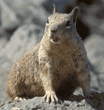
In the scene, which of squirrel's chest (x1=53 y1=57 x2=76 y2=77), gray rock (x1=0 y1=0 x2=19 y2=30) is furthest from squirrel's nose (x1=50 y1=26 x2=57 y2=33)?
gray rock (x1=0 y1=0 x2=19 y2=30)

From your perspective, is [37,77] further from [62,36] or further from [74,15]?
[74,15]

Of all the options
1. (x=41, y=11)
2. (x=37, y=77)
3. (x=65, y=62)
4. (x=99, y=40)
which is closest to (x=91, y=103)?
(x=65, y=62)

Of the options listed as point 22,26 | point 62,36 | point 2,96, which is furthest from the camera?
point 22,26

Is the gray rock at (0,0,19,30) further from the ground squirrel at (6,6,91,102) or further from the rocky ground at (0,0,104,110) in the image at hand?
the ground squirrel at (6,6,91,102)

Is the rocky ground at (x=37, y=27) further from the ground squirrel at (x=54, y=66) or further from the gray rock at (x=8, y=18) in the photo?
the ground squirrel at (x=54, y=66)

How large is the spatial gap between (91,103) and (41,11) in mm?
3663

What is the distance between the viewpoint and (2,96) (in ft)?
13.6

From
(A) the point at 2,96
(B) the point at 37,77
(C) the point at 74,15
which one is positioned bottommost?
(A) the point at 2,96

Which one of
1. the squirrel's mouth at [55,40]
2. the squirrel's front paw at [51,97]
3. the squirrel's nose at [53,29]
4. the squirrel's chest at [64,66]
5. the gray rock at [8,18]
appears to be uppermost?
the gray rock at [8,18]

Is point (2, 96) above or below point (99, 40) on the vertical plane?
below

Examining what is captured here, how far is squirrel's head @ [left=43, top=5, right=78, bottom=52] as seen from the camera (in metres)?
1.76

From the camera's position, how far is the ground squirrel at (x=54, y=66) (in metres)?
1.88

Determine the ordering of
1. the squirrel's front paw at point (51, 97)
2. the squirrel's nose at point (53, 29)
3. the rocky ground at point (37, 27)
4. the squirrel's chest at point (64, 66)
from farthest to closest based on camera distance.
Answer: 1. the rocky ground at point (37, 27)
2. the squirrel's chest at point (64, 66)
3. the squirrel's front paw at point (51, 97)
4. the squirrel's nose at point (53, 29)

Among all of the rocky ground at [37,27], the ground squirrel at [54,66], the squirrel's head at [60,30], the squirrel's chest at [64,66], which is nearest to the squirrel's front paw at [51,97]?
the ground squirrel at [54,66]
